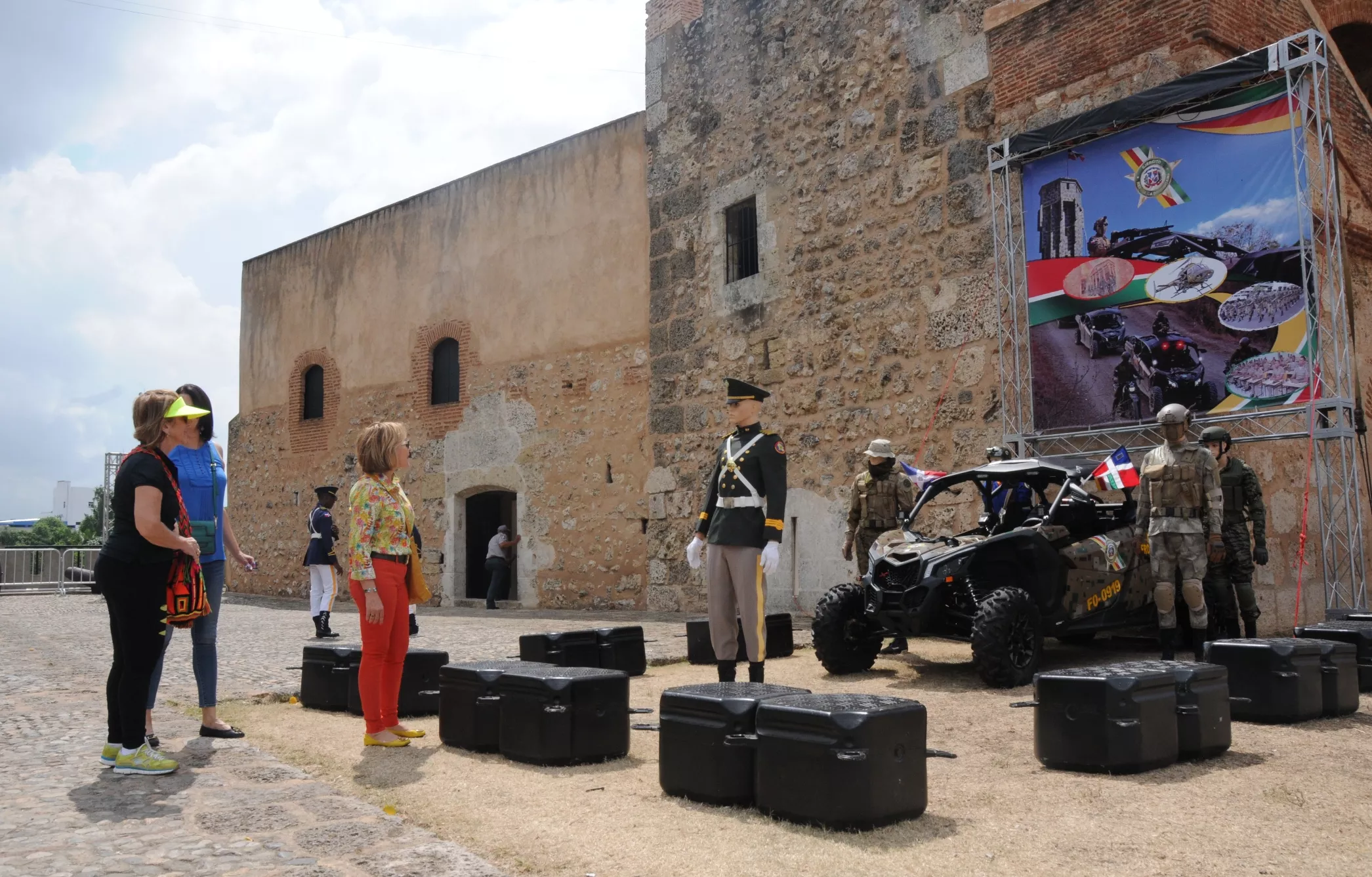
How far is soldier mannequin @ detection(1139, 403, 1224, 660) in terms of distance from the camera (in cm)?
682

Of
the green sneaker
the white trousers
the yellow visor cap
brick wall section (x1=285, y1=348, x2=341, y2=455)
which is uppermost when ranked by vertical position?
brick wall section (x1=285, y1=348, x2=341, y2=455)

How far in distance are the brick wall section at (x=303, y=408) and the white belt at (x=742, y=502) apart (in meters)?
15.1

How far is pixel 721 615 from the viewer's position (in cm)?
620

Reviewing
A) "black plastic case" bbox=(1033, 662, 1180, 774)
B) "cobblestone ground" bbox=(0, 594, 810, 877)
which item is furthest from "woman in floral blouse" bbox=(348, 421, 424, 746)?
"black plastic case" bbox=(1033, 662, 1180, 774)

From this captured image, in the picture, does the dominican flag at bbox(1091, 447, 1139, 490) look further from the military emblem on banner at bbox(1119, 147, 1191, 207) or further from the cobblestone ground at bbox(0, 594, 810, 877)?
the cobblestone ground at bbox(0, 594, 810, 877)

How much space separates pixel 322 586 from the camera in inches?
439

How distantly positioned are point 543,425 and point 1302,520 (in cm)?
1001

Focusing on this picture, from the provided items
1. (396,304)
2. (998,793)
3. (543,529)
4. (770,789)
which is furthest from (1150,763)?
(396,304)

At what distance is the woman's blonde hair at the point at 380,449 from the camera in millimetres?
5086

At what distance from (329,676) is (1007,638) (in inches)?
158

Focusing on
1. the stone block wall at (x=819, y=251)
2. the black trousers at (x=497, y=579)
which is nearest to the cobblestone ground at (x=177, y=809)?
the stone block wall at (x=819, y=251)

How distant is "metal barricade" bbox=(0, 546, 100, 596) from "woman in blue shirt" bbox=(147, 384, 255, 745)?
2086 cm

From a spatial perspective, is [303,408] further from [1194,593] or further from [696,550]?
[1194,593]

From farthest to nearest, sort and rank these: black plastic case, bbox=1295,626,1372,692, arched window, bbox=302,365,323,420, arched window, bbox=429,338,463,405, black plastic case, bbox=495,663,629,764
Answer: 1. arched window, bbox=302,365,323,420
2. arched window, bbox=429,338,463,405
3. black plastic case, bbox=1295,626,1372,692
4. black plastic case, bbox=495,663,629,764
